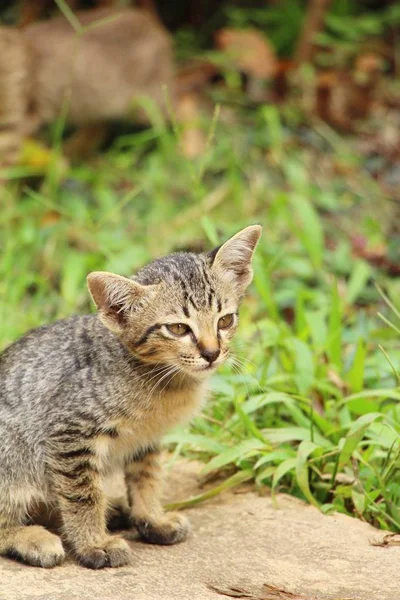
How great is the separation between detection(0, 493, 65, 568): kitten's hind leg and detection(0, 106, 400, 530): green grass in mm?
1104

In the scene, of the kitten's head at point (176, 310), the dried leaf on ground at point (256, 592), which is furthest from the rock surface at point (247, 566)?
the kitten's head at point (176, 310)

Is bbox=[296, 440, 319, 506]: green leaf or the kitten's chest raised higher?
the kitten's chest

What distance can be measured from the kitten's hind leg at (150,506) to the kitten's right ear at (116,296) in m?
0.80

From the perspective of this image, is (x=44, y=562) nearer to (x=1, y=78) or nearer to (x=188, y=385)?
(x=188, y=385)

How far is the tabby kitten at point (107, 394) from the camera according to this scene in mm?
4395

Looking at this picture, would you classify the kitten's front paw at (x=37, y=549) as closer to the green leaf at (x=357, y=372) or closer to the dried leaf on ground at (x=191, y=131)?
the green leaf at (x=357, y=372)

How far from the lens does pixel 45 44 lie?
10078 mm

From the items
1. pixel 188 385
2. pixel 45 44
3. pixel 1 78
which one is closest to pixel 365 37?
pixel 45 44

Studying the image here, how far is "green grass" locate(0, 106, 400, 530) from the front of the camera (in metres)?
5.22

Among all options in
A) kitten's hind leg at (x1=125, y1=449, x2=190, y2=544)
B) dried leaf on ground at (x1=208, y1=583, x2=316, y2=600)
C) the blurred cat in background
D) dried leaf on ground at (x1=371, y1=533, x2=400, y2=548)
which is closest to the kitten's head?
kitten's hind leg at (x1=125, y1=449, x2=190, y2=544)

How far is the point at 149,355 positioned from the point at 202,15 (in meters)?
9.20

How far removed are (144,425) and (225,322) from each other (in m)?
0.62

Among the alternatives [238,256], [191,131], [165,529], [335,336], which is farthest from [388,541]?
[191,131]

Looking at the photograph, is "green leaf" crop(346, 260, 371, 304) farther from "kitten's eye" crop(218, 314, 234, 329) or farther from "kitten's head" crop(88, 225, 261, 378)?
"kitten's eye" crop(218, 314, 234, 329)
